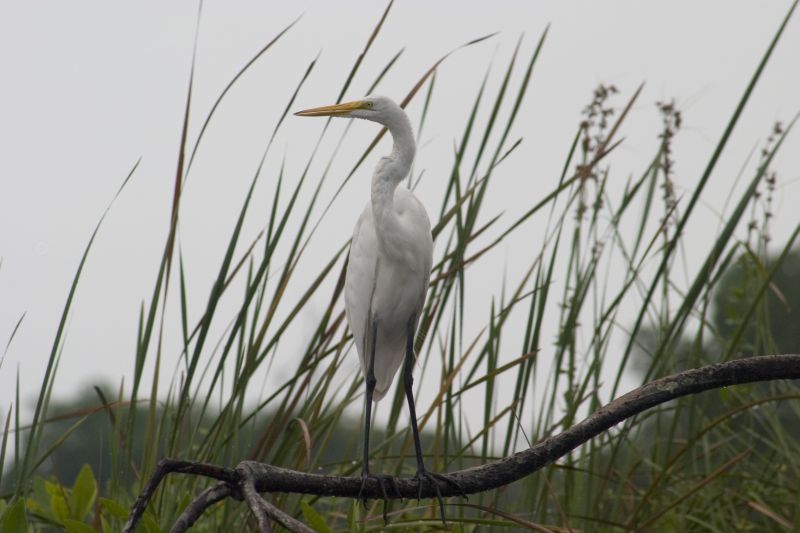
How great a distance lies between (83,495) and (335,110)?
775mm

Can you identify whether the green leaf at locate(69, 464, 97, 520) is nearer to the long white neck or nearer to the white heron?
the white heron

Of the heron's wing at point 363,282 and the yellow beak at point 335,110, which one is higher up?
the yellow beak at point 335,110

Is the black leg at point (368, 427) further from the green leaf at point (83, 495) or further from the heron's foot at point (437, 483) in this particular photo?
the green leaf at point (83, 495)

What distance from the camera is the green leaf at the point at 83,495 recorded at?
1.41 m

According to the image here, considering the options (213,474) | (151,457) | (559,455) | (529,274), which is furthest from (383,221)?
(213,474)

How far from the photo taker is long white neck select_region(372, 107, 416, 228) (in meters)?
1.76

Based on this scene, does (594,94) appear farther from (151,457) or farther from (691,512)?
(151,457)

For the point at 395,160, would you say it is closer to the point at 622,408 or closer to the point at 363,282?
the point at 363,282

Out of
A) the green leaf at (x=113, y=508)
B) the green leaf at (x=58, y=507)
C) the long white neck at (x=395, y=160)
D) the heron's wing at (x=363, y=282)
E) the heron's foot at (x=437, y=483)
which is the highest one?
the long white neck at (x=395, y=160)

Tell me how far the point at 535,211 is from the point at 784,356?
50cm

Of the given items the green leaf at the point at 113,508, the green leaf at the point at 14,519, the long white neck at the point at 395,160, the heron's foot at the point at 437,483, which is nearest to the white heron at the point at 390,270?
the long white neck at the point at 395,160

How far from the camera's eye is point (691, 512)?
1.94 metres

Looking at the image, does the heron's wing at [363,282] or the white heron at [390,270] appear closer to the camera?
the white heron at [390,270]

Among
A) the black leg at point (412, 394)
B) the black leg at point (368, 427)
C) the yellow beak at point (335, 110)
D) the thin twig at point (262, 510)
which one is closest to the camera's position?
A: the thin twig at point (262, 510)
